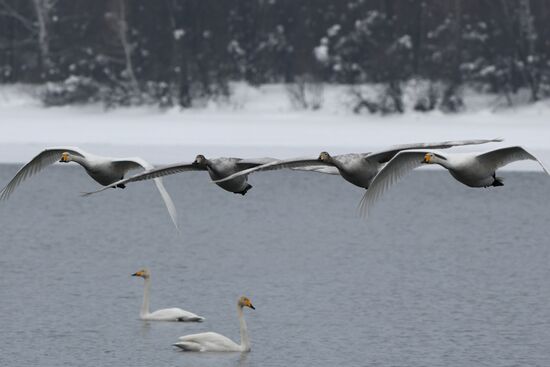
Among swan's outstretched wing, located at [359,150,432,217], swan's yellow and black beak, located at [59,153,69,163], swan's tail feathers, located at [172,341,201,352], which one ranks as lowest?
swan's tail feathers, located at [172,341,201,352]

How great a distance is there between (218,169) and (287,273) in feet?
114

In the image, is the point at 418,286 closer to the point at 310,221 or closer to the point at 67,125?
the point at 310,221

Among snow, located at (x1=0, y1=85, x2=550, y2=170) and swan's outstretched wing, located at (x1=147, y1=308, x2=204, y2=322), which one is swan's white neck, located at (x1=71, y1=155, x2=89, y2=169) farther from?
snow, located at (x1=0, y1=85, x2=550, y2=170)

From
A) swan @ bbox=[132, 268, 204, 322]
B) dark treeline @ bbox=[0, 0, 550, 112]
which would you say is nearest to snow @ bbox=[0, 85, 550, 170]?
dark treeline @ bbox=[0, 0, 550, 112]

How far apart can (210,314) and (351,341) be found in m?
5.58

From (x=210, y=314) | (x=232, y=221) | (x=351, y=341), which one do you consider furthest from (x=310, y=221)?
(x=351, y=341)

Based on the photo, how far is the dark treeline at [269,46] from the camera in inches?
2280

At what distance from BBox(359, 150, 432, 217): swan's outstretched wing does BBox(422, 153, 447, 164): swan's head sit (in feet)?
0.07

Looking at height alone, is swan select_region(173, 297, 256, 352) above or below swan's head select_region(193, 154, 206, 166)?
below

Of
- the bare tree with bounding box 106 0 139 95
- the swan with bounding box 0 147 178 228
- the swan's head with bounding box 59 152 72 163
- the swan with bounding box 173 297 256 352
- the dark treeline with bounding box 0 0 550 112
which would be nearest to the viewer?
the swan with bounding box 0 147 178 228

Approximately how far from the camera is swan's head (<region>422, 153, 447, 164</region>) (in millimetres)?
7188

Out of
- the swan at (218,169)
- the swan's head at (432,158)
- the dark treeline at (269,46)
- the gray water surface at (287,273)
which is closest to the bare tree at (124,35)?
the dark treeline at (269,46)

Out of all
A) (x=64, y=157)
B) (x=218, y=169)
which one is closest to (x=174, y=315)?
(x=64, y=157)

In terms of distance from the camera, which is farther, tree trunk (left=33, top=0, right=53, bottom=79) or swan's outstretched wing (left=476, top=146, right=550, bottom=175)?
tree trunk (left=33, top=0, right=53, bottom=79)
